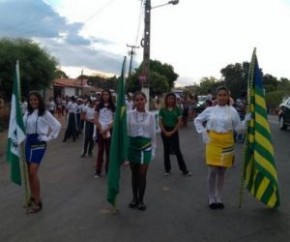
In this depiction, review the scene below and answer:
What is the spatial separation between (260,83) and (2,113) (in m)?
23.1

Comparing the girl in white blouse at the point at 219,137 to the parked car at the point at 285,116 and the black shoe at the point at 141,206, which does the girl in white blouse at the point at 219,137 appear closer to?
the black shoe at the point at 141,206

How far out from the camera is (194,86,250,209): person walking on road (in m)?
7.89

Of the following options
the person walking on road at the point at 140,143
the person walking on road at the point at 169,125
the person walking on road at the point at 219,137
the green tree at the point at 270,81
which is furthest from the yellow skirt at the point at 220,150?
the green tree at the point at 270,81

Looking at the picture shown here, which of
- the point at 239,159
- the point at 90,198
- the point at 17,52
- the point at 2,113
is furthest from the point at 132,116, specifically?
the point at 17,52

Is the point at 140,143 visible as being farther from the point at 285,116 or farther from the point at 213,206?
the point at 285,116

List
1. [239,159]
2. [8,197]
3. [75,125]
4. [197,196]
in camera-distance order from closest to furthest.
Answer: [197,196]
[8,197]
[239,159]
[75,125]

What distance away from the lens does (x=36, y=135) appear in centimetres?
816

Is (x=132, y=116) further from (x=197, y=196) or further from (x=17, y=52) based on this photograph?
(x=17, y=52)

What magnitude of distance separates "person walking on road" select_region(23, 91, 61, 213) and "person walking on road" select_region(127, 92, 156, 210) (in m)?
1.21

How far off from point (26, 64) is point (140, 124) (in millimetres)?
33399

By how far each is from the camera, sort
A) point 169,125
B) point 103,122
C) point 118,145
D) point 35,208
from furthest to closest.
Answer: point 169,125 < point 103,122 < point 35,208 < point 118,145

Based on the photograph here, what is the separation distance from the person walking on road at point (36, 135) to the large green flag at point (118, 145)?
106cm

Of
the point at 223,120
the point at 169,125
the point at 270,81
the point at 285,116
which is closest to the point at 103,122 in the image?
the point at 169,125

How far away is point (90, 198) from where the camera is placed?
909 cm
